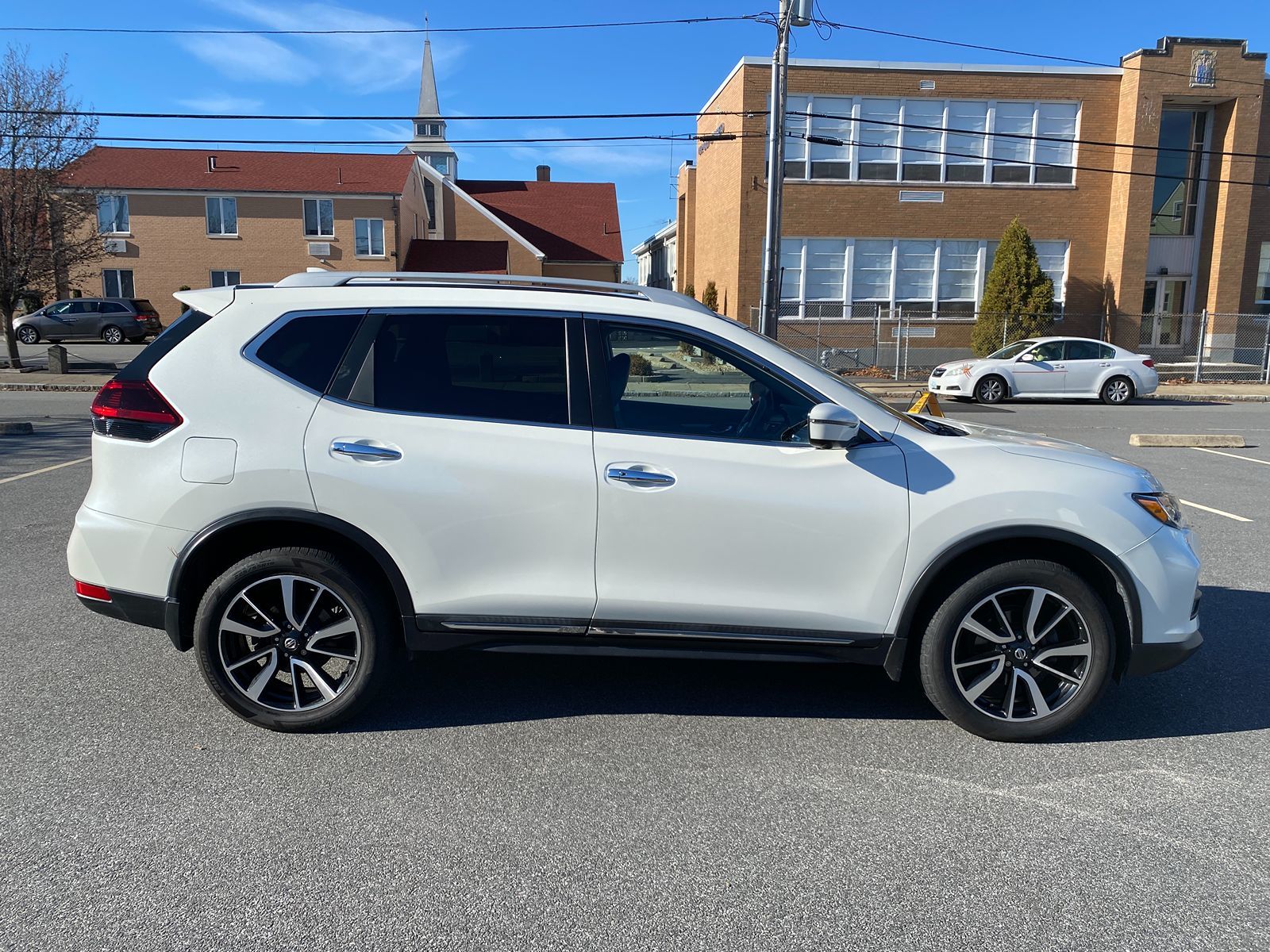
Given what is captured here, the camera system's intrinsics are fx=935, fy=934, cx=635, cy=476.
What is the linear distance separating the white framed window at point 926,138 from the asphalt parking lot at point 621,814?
24.0 metres

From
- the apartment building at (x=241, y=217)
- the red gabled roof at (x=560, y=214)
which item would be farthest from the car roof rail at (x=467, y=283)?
the red gabled roof at (x=560, y=214)

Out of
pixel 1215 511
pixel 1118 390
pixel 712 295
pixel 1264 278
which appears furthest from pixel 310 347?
pixel 1264 278

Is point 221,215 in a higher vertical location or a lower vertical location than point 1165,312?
higher

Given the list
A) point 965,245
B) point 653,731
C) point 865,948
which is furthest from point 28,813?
point 965,245

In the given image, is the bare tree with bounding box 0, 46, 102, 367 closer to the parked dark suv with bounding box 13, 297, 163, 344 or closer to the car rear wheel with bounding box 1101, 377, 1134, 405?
the parked dark suv with bounding box 13, 297, 163, 344

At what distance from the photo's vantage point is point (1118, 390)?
21.0m

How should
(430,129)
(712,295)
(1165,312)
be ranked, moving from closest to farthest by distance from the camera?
(1165,312), (712,295), (430,129)

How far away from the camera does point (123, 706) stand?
4.18 m

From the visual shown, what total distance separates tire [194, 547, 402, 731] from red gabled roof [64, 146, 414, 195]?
125 ft

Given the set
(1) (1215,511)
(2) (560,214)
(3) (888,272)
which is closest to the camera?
(1) (1215,511)

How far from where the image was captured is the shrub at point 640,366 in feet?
13.2

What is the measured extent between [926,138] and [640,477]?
26.4 m

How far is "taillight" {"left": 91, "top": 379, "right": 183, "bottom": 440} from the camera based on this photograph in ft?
12.6

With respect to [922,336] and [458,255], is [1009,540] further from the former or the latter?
[458,255]
